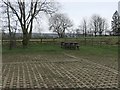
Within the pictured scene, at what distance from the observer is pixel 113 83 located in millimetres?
8016

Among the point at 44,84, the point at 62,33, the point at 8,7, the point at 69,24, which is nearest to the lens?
the point at 44,84

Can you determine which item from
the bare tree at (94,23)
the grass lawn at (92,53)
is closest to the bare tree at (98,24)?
the bare tree at (94,23)

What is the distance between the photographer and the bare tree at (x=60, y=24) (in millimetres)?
82000

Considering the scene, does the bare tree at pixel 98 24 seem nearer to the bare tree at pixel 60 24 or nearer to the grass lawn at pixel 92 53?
the bare tree at pixel 60 24

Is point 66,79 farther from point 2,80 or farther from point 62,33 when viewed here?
point 62,33

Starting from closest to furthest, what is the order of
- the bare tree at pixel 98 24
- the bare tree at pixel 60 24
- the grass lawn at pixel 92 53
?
the grass lawn at pixel 92 53 → the bare tree at pixel 60 24 → the bare tree at pixel 98 24

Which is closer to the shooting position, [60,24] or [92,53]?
[92,53]

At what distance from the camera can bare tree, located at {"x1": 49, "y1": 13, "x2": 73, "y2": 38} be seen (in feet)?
269

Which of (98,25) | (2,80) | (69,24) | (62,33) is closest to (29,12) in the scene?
(2,80)

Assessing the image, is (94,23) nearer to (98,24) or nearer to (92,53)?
(98,24)

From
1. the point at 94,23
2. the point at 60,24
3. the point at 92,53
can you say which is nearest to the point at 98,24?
the point at 94,23

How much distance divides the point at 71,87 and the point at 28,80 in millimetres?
1887

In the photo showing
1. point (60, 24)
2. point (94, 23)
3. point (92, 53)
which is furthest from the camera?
point (94, 23)

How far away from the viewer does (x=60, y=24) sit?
84.7 meters
